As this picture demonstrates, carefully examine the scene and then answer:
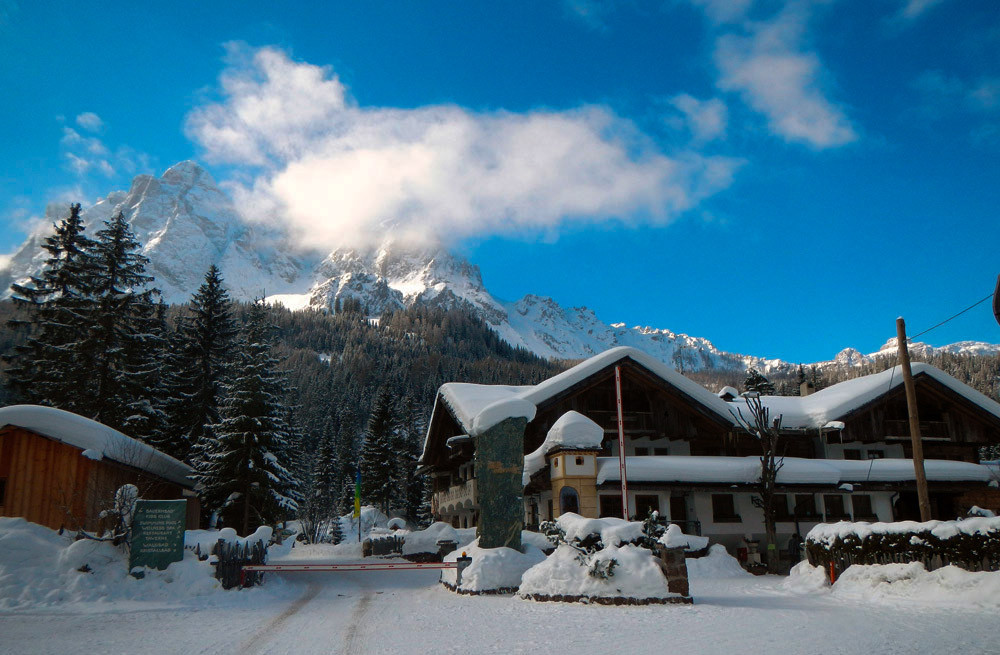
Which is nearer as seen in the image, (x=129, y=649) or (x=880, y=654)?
(x=880, y=654)

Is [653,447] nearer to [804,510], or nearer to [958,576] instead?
[804,510]

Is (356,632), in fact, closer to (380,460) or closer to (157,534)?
(157,534)

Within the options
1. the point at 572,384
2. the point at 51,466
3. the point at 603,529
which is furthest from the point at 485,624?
the point at 572,384

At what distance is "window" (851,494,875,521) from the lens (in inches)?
1221

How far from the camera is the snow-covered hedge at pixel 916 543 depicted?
43.8 ft

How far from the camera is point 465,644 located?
972 cm

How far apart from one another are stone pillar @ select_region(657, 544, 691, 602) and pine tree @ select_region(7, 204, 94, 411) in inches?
1049

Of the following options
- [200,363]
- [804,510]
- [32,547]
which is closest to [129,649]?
[32,547]

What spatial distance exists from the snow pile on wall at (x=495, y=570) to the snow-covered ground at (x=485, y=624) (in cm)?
A: 55

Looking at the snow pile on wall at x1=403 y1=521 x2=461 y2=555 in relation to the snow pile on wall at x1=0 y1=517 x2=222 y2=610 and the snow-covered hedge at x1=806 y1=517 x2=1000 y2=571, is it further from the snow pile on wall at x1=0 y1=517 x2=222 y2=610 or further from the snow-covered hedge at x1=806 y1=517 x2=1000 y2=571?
the snow-covered hedge at x1=806 y1=517 x2=1000 y2=571

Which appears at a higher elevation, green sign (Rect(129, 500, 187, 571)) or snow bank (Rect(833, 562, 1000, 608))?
green sign (Rect(129, 500, 187, 571))

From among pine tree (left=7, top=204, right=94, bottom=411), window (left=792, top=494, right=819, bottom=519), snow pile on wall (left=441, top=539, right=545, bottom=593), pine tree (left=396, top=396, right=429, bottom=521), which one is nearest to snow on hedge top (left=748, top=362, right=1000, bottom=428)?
window (left=792, top=494, right=819, bottom=519)

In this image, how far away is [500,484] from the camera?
18281 millimetres

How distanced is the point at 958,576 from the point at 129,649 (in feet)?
47.6
